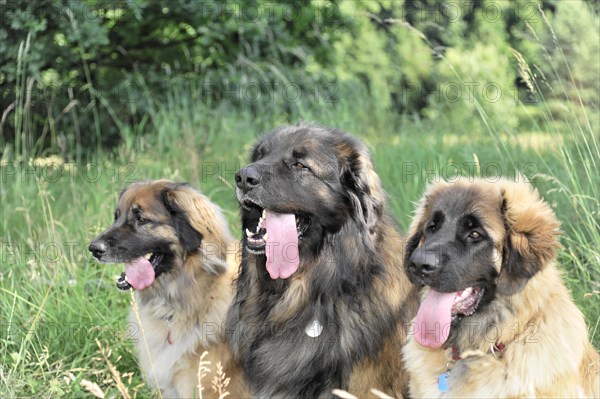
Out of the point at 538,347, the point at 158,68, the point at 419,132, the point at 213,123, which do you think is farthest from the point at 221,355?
the point at 158,68

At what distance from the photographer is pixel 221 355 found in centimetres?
545

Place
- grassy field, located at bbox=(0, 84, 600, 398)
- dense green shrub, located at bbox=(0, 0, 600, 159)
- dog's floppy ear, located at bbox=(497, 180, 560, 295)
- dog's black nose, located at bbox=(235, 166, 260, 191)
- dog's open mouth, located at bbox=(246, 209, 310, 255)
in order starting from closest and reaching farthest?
dog's floppy ear, located at bbox=(497, 180, 560, 295), dog's black nose, located at bbox=(235, 166, 260, 191), dog's open mouth, located at bbox=(246, 209, 310, 255), grassy field, located at bbox=(0, 84, 600, 398), dense green shrub, located at bbox=(0, 0, 600, 159)

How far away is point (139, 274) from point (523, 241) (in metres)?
2.80

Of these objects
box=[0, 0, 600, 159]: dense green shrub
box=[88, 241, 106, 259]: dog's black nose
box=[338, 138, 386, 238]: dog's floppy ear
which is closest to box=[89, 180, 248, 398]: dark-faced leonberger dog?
box=[88, 241, 106, 259]: dog's black nose

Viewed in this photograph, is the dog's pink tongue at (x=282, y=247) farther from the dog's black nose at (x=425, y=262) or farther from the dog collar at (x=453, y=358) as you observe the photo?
the dog collar at (x=453, y=358)

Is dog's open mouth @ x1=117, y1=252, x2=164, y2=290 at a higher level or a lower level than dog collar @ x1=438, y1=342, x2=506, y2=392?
lower

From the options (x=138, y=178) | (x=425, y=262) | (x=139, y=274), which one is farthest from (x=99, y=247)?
(x=138, y=178)

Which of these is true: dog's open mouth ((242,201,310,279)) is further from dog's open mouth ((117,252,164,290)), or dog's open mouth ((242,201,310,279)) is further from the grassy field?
the grassy field

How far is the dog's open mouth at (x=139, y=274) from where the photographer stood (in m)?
5.58

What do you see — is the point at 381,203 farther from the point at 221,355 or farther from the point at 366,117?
the point at 366,117

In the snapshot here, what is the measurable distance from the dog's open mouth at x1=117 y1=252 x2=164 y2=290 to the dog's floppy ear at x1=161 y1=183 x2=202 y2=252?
0.21 metres

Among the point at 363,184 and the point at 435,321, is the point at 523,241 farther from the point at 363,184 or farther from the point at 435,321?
the point at 363,184

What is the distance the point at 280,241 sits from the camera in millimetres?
4836

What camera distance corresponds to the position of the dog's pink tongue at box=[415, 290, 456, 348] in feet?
13.6
